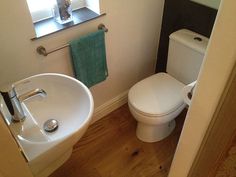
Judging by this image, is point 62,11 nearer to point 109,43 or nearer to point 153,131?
point 109,43

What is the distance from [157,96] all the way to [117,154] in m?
0.56

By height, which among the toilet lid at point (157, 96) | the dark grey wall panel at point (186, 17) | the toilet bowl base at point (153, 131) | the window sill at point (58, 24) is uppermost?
the window sill at point (58, 24)

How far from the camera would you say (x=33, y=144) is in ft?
2.64

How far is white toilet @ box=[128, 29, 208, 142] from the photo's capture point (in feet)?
4.85

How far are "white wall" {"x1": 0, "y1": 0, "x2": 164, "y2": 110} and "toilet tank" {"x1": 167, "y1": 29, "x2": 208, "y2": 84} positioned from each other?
0.27 meters

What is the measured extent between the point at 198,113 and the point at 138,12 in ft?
3.27

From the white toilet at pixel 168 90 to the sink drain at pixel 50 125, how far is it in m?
0.59

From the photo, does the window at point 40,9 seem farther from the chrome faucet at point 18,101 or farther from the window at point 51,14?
the chrome faucet at point 18,101

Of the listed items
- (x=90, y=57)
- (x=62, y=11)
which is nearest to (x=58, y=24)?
(x=62, y=11)

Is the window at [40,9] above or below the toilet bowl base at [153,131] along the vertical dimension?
above

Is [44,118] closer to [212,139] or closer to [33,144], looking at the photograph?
[33,144]

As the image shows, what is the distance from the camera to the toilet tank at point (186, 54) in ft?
4.89

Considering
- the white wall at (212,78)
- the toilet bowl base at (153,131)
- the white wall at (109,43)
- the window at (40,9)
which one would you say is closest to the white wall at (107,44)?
the white wall at (109,43)

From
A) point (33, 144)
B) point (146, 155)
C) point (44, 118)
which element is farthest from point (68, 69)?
point (146, 155)
